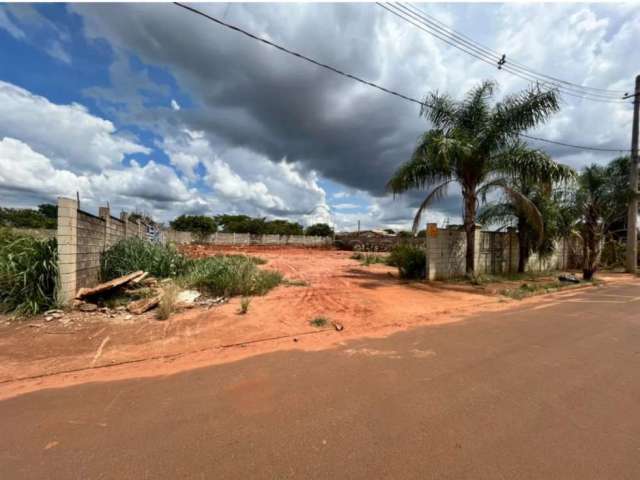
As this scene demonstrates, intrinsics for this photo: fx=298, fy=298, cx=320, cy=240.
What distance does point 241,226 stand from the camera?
43.1m

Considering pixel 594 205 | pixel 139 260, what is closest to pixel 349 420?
pixel 139 260

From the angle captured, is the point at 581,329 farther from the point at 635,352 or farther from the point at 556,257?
the point at 556,257

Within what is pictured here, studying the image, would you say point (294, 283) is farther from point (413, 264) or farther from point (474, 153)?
point (474, 153)

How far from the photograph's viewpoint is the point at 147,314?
5500 mm

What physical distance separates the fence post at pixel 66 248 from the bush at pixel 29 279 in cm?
12

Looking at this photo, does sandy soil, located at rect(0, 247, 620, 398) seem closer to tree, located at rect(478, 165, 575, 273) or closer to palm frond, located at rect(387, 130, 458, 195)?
palm frond, located at rect(387, 130, 458, 195)

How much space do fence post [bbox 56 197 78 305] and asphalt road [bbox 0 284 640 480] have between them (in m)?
3.38

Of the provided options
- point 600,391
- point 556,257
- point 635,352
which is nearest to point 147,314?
point 600,391

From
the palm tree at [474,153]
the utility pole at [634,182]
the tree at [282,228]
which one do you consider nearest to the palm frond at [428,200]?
the palm tree at [474,153]

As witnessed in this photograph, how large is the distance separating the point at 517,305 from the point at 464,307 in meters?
1.48

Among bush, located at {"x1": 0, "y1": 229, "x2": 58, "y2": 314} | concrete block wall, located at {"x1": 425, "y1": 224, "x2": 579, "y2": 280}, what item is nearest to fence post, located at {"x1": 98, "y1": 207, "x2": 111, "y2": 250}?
bush, located at {"x1": 0, "y1": 229, "x2": 58, "y2": 314}

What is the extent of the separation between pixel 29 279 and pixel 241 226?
38.3m

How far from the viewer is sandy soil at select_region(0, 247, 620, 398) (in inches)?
136

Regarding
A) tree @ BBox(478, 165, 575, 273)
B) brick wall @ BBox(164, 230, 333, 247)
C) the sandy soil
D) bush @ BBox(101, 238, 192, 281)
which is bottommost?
the sandy soil
